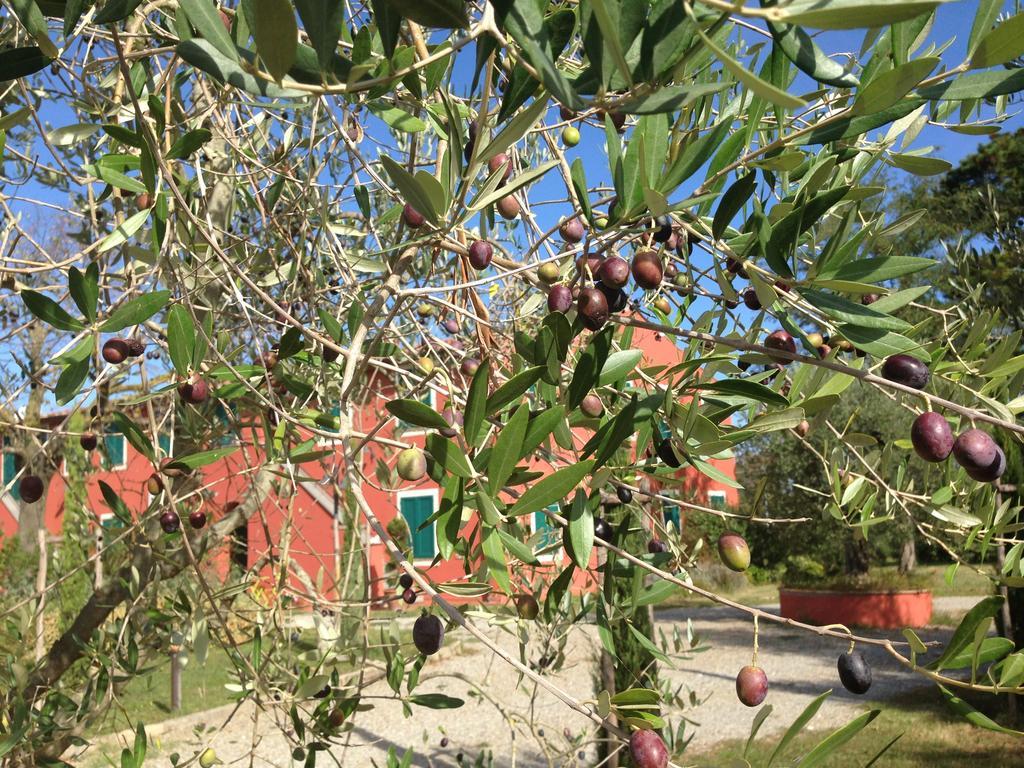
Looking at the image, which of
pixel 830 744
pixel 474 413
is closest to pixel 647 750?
pixel 830 744

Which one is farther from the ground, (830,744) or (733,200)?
(733,200)

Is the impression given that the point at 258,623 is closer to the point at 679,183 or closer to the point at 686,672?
the point at 679,183

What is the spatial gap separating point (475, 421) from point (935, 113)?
927 millimetres

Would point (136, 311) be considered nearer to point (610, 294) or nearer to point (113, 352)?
point (113, 352)

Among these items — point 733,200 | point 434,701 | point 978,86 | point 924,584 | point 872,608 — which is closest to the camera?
point 978,86

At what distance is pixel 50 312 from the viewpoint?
120cm

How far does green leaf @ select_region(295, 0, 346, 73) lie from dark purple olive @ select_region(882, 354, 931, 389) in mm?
708

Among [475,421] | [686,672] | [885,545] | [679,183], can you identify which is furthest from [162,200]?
[885,545]

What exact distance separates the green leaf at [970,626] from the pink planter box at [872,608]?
14005 millimetres

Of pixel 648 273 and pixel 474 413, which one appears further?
pixel 648 273

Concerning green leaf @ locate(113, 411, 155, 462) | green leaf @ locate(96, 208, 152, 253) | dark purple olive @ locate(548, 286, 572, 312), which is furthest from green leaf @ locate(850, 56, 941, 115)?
green leaf @ locate(113, 411, 155, 462)

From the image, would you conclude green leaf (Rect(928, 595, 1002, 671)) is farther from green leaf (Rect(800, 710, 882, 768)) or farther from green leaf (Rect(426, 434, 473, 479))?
green leaf (Rect(426, 434, 473, 479))

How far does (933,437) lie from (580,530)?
1.42 feet

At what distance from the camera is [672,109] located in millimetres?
620
